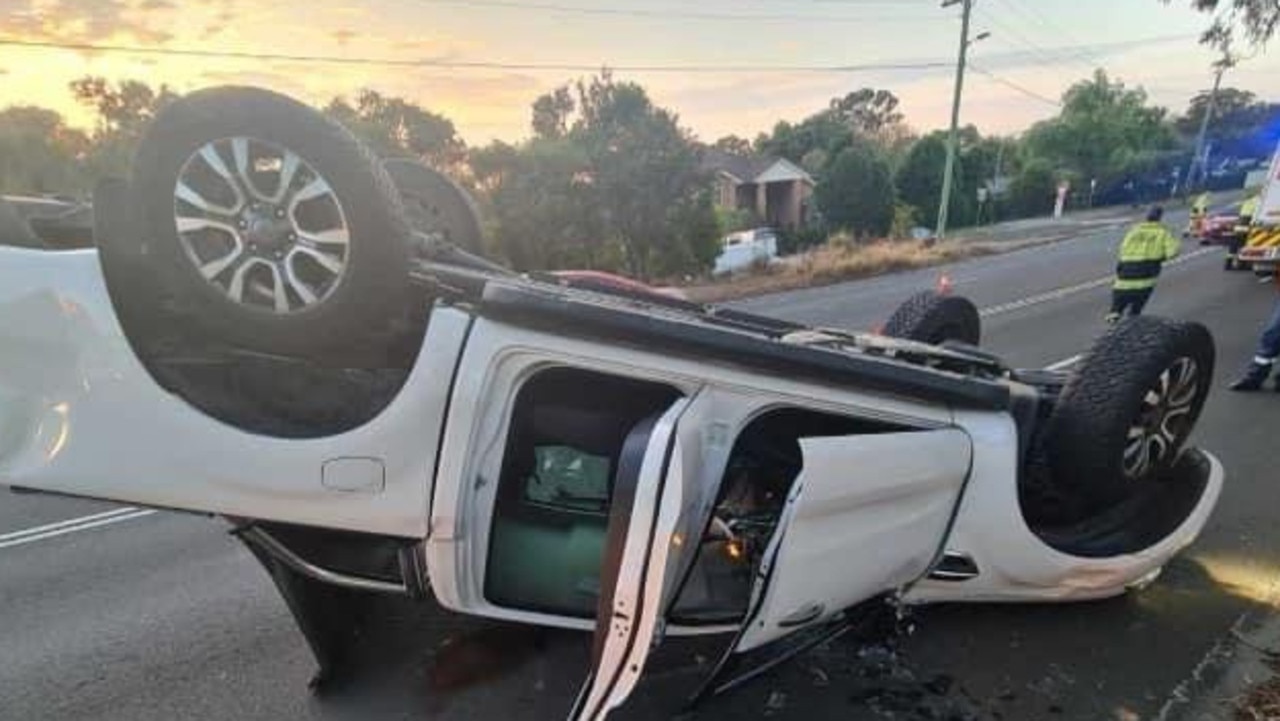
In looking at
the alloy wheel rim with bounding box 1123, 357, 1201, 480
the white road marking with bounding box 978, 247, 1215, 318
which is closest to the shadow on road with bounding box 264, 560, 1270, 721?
the alloy wheel rim with bounding box 1123, 357, 1201, 480

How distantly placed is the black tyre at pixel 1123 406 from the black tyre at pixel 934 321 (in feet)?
4.52

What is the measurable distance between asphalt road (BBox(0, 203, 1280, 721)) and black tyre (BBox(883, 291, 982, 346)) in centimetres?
164

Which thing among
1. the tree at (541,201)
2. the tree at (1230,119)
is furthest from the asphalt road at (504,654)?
the tree at (1230,119)

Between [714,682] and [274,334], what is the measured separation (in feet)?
5.52

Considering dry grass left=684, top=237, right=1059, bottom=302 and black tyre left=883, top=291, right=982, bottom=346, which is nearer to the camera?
black tyre left=883, top=291, right=982, bottom=346

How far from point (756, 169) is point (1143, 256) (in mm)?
43525

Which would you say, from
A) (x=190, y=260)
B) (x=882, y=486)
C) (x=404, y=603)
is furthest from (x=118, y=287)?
(x=882, y=486)

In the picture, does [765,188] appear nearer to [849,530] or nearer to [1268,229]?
[1268,229]

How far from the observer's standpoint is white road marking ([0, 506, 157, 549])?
15.1 ft

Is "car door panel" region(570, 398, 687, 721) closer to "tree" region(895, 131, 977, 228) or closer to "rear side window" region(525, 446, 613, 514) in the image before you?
"rear side window" region(525, 446, 613, 514)

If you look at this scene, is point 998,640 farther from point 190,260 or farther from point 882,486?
point 190,260

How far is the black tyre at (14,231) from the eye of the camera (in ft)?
7.88

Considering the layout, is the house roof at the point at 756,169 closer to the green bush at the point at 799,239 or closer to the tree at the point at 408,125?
the green bush at the point at 799,239

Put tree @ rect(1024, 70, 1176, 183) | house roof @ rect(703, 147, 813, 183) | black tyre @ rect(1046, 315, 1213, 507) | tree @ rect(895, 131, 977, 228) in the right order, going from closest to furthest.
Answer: black tyre @ rect(1046, 315, 1213, 507) < tree @ rect(895, 131, 977, 228) < house roof @ rect(703, 147, 813, 183) < tree @ rect(1024, 70, 1176, 183)
